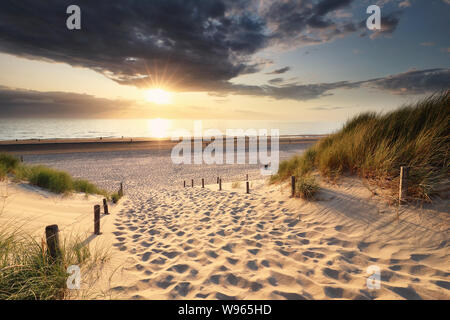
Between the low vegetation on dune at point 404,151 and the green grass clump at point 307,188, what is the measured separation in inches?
27.9

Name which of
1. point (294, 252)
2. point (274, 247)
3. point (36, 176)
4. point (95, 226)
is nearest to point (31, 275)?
point (95, 226)

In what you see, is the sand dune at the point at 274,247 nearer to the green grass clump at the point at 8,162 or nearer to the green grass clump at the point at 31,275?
the green grass clump at the point at 31,275

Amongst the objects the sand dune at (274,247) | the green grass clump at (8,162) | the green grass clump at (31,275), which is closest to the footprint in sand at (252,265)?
the sand dune at (274,247)

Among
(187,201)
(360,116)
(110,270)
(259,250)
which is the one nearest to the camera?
(110,270)

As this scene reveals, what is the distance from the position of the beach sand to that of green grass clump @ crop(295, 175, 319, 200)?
0.25 metres

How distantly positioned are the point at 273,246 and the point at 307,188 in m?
2.73

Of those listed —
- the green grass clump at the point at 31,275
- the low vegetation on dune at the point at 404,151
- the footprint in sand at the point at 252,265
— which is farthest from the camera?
the low vegetation on dune at the point at 404,151

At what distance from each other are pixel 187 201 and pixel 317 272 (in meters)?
6.77

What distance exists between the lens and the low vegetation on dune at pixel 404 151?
475 centimetres

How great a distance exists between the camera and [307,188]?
6.36m

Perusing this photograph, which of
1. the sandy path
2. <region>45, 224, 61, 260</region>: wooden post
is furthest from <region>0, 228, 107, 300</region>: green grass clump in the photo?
the sandy path

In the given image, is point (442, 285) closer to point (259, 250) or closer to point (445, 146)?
point (259, 250)
